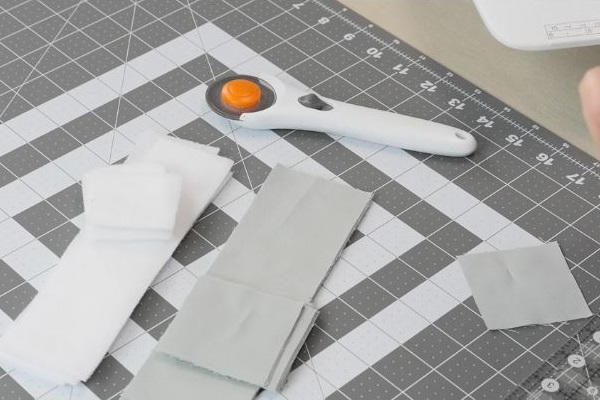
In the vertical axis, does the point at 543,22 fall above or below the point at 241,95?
above

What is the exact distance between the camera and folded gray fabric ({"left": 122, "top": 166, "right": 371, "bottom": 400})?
105 cm

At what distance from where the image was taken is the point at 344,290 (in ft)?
3.75

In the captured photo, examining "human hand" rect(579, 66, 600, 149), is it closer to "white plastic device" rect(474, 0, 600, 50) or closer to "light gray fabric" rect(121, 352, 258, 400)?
"white plastic device" rect(474, 0, 600, 50)

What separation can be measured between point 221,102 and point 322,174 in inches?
6.2

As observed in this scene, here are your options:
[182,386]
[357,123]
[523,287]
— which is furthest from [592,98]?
[182,386]

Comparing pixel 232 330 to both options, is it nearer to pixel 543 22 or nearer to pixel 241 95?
pixel 241 95

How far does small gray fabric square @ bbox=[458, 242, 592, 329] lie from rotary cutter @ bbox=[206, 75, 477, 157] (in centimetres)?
16

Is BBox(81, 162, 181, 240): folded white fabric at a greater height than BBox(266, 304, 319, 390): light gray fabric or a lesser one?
greater

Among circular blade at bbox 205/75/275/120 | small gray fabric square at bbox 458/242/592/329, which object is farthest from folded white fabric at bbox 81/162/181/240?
small gray fabric square at bbox 458/242/592/329

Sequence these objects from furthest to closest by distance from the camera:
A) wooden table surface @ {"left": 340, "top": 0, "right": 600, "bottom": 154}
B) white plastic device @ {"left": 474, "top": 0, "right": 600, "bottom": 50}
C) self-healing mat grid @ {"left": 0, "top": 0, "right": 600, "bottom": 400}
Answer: wooden table surface @ {"left": 340, "top": 0, "right": 600, "bottom": 154}
white plastic device @ {"left": 474, "top": 0, "right": 600, "bottom": 50}
self-healing mat grid @ {"left": 0, "top": 0, "right": 600, "bottom": 400}

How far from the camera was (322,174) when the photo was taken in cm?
126

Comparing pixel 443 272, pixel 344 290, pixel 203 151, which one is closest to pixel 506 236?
pixel 443 272

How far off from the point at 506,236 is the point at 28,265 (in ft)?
1.68

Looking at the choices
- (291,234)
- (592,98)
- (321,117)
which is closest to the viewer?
(592,98)
